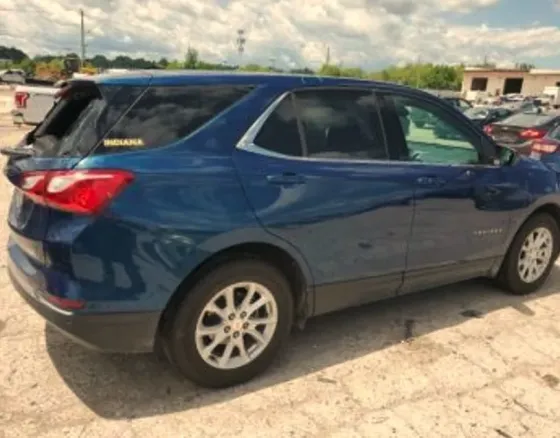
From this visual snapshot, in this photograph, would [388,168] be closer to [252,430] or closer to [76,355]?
[252,430]

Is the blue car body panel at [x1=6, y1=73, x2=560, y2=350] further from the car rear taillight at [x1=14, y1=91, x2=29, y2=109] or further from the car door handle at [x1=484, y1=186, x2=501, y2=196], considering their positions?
the car rear taillight at [x1=14, y1=91, x2=29, y2=109]

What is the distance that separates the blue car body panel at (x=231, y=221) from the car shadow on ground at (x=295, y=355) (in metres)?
0.35

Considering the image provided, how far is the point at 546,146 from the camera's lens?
393 inches

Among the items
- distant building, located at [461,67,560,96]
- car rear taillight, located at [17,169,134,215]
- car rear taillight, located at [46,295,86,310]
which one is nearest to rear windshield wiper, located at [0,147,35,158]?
car rear taillight, located at [17,169,134,215]

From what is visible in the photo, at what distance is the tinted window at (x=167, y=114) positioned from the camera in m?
2.84

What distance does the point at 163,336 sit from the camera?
3066 mm

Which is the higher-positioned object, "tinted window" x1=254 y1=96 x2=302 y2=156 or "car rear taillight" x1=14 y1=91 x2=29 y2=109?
"tinted window" x1=254 y1=96 x2=302 y2=156

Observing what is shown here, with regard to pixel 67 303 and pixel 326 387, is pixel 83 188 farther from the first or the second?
pixel 326 387

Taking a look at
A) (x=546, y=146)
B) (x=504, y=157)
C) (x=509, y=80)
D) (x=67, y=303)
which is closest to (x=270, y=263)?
(x=67, y=303)

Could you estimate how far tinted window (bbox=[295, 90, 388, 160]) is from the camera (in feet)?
11.1

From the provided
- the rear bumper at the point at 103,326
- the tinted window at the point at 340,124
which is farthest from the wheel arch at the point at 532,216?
the rear bumper at the point at 103,326

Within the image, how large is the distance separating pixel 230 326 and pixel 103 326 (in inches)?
27.4

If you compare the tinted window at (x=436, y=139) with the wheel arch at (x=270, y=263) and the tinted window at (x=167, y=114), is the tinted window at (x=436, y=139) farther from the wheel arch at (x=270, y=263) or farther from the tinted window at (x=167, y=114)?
the tinted window at (x=167, y=114)

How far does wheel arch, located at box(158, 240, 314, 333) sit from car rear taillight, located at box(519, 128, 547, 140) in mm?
9019
